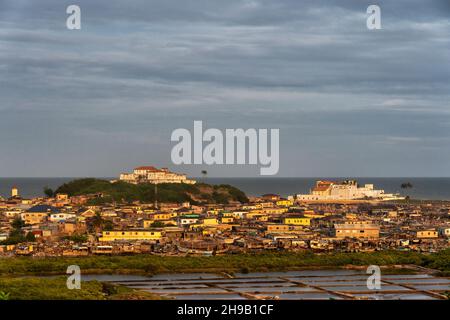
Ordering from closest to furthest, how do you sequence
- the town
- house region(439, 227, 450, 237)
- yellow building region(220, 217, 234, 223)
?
1. the town
2. house region(439, 227, 450, 237)
3. yellow building region(220, 217, 234, 223)

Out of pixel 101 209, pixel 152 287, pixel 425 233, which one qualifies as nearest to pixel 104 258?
pixel 152 287

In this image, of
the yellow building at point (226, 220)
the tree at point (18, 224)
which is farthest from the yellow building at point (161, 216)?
the tree at point (18, 224)

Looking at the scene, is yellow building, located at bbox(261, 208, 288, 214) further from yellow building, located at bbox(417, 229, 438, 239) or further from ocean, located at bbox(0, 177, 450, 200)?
ocean, located at bbox(0, 177, 450, 200)

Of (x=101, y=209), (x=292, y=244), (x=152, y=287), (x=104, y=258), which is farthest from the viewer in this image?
(x=101, y=209)

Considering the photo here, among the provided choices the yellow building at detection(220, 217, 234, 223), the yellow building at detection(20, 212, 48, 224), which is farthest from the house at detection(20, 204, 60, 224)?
the yellow building at detection(220, 217, 234, 223)

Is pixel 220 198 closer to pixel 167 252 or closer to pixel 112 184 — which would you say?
pixel 112 184

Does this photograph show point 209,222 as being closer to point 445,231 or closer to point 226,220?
point 226,220

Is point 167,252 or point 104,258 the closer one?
point 104,258
